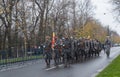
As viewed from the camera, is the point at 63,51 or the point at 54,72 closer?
the point at 54,72

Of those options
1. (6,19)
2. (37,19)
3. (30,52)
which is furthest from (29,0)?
(30,52)

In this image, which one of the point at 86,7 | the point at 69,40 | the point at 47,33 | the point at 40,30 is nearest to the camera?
the point at 69,40

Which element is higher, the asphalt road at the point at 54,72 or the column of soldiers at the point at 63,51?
the column of soldiers at the point at 63,51

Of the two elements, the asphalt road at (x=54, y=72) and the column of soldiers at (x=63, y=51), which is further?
the column of soldiers at (x=63, y=51)

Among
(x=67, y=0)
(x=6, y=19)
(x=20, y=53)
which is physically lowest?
(x=20, y=53)

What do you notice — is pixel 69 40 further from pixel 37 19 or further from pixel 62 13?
pixel 62 13

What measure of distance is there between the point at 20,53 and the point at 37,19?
15558mm

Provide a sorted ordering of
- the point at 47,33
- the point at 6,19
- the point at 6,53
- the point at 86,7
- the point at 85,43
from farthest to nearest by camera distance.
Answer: the point at 86,7 < the point at 47,33 < the point at 6,19 < the point at 85,43 < the point at 6,53

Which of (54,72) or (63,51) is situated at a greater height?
(63,51)

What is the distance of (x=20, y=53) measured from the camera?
34.8 meters

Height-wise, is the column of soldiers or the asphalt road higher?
the column of soldiers

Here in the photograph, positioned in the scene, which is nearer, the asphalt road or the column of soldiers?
the asphalt road

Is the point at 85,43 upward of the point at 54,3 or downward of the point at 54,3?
downward

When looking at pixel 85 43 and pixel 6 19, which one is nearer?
pixel 85 43
